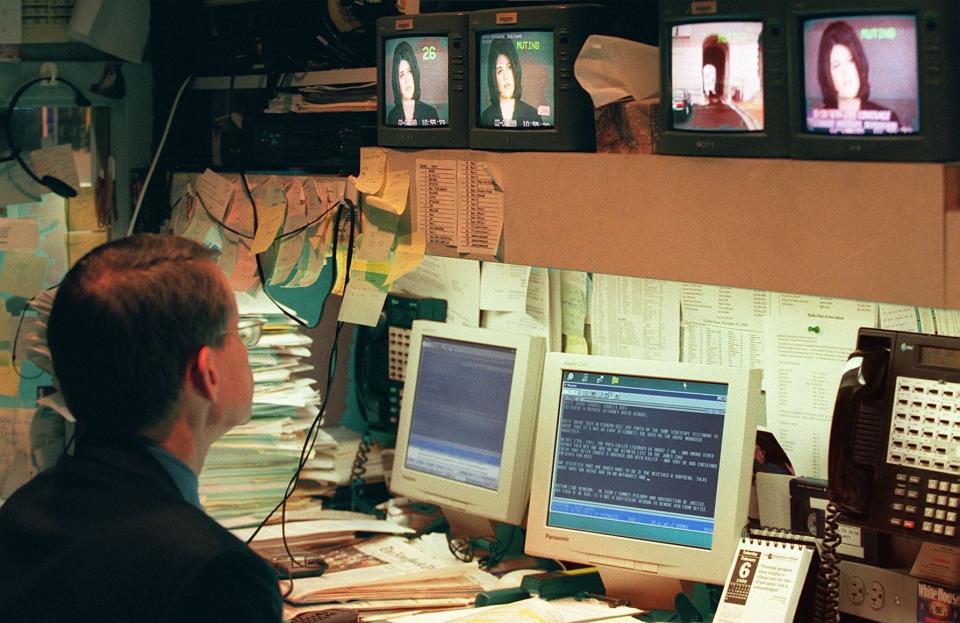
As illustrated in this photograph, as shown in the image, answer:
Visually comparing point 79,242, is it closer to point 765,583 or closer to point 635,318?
point 635,318

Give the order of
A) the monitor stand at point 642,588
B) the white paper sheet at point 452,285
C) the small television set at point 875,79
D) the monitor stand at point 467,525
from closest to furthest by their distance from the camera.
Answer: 1. the small television set at point 875,79
2. the monitor stand at point 642,588
3. the monitor stand at point 467,525
4. the white paper sheet at point 452,285

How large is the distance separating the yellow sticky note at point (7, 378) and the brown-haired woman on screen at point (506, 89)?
1.38m

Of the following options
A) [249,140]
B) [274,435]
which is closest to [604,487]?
[274,435]

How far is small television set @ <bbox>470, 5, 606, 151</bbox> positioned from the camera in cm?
201

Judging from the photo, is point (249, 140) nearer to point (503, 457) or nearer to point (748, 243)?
point (503, 457)

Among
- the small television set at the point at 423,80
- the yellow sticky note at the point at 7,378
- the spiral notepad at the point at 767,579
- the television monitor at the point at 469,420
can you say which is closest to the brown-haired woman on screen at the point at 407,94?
the small television set at the point at 423,80

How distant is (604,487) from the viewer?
2.21 m

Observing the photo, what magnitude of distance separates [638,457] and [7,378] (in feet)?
4.99

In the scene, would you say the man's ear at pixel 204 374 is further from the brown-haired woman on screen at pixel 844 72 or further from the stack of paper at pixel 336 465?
the stack of paper at pixel 336 465

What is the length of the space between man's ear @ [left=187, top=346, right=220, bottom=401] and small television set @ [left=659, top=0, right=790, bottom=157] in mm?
744

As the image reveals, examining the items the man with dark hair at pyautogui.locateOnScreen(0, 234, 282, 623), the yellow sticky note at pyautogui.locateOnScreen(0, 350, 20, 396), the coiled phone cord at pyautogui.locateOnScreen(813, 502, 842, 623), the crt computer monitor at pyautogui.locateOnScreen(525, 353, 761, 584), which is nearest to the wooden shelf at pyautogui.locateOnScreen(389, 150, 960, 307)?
the crt computer monitor at pyautogui.locateOnScreen(525, 353, 761, 584)

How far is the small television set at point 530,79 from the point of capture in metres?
2.01

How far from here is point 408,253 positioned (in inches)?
91.7

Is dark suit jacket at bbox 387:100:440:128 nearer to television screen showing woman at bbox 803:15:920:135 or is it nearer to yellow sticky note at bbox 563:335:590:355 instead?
yellow sticky note at bbox 563:335:590:355
